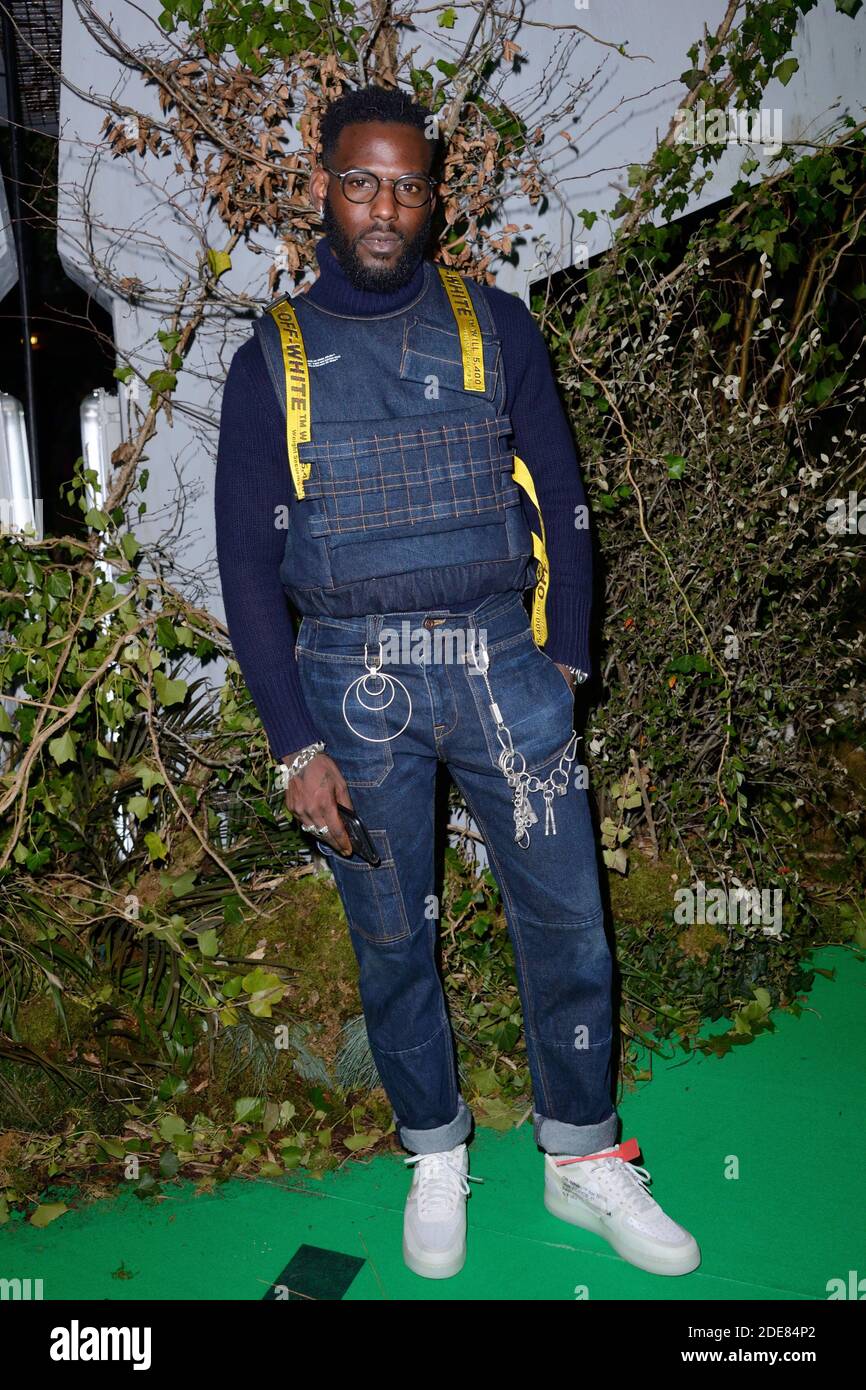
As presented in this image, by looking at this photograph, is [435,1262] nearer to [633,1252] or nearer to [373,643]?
[633,1252]

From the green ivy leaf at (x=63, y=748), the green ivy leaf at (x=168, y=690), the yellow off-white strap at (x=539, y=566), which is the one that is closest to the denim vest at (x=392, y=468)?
the yellow off-white strap at (x=539, y=566)

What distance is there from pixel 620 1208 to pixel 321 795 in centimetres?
122

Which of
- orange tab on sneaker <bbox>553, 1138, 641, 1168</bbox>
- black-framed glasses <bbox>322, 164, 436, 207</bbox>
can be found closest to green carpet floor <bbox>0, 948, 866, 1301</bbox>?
orange tab on sneaker <bbox>553, 1138, 641, 1168</bbox>

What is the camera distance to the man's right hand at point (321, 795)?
2529 millimetres

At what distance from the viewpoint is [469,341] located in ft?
8.50

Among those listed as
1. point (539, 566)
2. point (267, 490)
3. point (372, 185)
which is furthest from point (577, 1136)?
point (372, 185)

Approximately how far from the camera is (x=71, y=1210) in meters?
3.07

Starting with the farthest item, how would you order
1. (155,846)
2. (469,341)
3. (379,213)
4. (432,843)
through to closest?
(155,846) < (432,843) < (469,341) < (379,213)

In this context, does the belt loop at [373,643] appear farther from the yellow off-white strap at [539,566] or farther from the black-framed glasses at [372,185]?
the black-framed glasses at [372,185]

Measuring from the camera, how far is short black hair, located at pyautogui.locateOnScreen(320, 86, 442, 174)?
99.5 inches

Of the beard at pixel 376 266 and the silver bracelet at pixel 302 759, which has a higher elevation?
the beard at pixel 376 266

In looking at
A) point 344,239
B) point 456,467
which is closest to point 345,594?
point 456,467

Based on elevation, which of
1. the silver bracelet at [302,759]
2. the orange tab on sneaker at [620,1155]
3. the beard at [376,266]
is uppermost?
the beard at [376,266]
